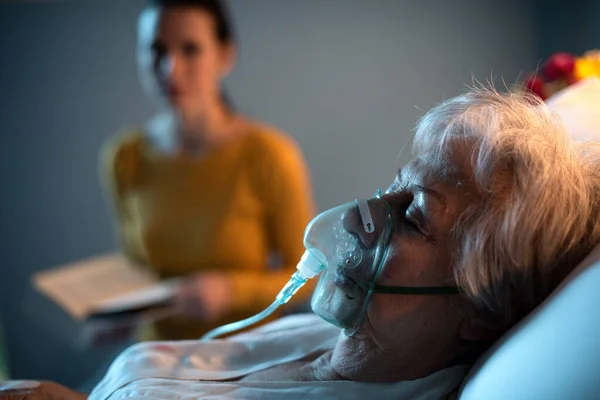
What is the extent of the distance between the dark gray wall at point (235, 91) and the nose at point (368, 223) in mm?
1633

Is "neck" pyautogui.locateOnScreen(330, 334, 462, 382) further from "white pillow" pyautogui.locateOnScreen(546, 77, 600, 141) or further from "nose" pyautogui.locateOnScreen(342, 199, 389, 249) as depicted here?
"white pillow" pyautogui.locateOnScreen(546, 77, 600, 141)

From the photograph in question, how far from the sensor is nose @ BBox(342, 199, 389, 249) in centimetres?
84

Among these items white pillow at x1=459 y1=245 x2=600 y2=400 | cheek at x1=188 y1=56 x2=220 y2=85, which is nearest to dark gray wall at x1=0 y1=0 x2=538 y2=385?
cheek at x1=188 y1=56 x2=220 y2=85

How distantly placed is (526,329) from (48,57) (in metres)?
2.27

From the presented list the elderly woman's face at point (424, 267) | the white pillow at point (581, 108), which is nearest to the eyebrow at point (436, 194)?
the elderly woman's face at point (424, 267)

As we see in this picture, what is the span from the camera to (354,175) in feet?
9.31

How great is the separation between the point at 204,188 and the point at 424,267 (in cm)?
108

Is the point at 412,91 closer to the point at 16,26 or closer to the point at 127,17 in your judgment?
the point at 127,17

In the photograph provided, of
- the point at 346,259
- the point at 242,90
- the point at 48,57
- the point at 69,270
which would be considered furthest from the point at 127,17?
the point at 346,259

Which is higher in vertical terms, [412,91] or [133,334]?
[412,91]

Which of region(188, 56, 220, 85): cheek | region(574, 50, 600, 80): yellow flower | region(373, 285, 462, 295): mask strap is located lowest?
region(373, 285, 462, 295): mask strap

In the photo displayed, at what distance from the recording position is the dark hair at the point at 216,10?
1795 mm

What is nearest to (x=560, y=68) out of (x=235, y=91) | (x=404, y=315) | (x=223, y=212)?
(x=404, y=315)

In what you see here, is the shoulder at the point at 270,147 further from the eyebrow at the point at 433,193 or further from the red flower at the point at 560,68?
the eyebrow at the point at 433,193
